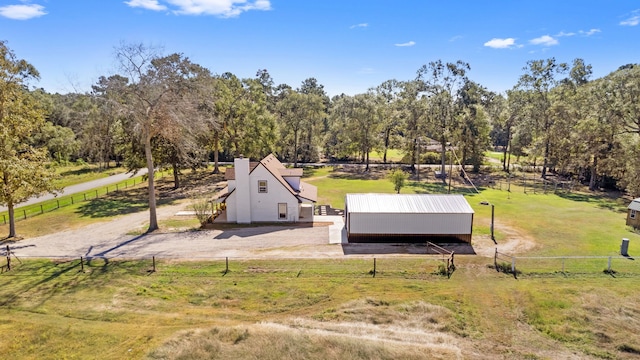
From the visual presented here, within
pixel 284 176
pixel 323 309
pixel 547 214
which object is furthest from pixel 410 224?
pixel 547 214

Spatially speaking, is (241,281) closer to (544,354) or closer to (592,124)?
(544,354)

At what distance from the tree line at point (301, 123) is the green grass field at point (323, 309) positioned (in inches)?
397

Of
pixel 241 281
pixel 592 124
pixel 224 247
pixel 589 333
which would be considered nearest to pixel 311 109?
pixel 592 124

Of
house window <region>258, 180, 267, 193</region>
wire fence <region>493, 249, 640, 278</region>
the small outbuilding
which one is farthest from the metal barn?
the small outbuilding

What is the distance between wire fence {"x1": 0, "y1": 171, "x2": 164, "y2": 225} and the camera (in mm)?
31200

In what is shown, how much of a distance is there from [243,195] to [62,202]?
2061 centimetres

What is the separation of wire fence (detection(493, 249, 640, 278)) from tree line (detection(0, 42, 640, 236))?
60.6ft

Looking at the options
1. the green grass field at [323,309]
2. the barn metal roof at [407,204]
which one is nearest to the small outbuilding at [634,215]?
the green grass field at [323,309]

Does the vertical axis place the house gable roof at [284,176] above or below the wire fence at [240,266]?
above

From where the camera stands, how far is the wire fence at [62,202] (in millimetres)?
31200

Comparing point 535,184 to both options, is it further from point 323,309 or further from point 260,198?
point 323,309

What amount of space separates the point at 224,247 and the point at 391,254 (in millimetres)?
10281

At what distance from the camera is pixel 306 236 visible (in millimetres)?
25531

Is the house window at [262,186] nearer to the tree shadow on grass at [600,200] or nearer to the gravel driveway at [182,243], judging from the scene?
the gravel driveway at [182,243]
